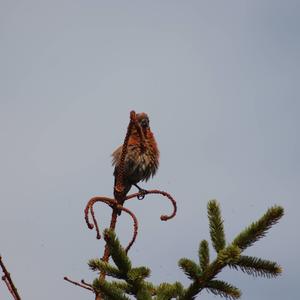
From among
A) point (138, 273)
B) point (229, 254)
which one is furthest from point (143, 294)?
point (229, 254)

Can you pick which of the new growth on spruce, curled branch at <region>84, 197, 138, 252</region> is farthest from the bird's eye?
the new growth on spruce

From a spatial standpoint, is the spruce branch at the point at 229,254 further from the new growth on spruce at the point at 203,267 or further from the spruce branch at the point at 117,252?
the spruce branch at the point at 117,252

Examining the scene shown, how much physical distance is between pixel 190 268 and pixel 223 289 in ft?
0.73

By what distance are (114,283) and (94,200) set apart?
0.68 meters

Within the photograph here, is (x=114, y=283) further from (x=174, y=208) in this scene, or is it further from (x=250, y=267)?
(x=174, y=208)

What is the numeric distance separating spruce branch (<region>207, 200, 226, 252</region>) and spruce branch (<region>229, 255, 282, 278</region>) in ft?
0.43

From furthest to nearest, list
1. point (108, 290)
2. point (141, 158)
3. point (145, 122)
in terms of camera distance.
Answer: point (145, 122) → point (141, 158) → point (108, 290)

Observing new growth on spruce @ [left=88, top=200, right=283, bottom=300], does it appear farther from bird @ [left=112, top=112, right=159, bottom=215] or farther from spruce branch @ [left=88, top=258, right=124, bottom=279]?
bird @ [left=112, top=112, right=159, bottom=215]

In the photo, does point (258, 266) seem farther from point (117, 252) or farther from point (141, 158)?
point (141, 158)

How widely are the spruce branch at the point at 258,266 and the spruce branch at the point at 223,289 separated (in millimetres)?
112

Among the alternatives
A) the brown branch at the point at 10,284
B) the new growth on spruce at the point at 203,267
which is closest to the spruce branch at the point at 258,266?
the new growth on spruce at the point at 203,267

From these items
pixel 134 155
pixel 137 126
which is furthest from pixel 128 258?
pixel 134 155

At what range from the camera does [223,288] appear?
3.07 metres

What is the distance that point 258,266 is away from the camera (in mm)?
3053
